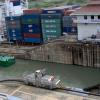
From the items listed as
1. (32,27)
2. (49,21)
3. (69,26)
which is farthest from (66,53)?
(32,27)

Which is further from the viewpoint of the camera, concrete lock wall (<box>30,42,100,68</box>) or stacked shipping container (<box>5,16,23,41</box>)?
stacked shipping container (<box>5,16,23,41</box>)

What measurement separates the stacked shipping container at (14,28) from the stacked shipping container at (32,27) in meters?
0.85

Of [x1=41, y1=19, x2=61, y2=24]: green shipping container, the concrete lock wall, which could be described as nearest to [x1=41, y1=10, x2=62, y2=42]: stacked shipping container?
[x1=41, y1=19, x2=61, y2=24]: green shipping container

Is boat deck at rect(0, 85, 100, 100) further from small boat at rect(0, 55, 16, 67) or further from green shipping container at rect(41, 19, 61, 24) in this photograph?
green shipping container at rect(41, 19, 61, 24)

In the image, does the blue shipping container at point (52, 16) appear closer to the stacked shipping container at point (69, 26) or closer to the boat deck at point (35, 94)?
the stacked shipping container at point (69, 26)

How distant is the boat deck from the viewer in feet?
61.9

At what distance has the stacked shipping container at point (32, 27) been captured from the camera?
37000 mm

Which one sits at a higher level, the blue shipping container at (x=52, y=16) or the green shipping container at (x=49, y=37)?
the blue shipping container at (x=52, y=16)

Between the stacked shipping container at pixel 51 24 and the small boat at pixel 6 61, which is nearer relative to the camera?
the small boat at pixel 6 61

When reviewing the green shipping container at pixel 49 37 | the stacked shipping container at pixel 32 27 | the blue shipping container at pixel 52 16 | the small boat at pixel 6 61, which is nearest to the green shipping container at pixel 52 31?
the green shipping container at pixel 49 37

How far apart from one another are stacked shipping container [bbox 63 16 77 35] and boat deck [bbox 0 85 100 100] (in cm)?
1538

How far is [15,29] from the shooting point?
126 ft

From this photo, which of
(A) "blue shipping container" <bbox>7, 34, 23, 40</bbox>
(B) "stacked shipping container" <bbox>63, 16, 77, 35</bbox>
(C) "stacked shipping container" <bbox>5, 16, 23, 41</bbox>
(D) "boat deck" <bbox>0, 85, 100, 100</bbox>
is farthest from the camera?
(A) "blue shipping container" <bbox>7, 34, 23, 40</bbox>

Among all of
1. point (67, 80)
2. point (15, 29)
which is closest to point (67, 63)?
point (67, 80)
